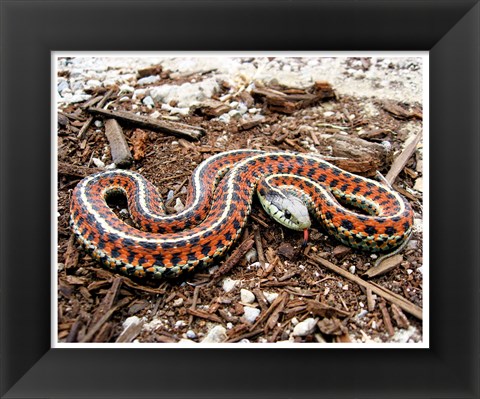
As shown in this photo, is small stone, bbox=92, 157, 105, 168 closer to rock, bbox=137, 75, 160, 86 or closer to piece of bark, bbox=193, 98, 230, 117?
rock, bbox=137, 75, 160, 86

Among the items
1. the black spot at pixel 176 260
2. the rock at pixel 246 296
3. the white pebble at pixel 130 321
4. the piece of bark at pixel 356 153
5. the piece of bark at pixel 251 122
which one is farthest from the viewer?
the piece of bark at pixel 251 122

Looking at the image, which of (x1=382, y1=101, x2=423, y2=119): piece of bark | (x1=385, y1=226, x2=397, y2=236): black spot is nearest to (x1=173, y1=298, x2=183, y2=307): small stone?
(x1=385, y1=226, x2=397, y2=236): black spot

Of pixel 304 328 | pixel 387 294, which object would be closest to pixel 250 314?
pixel 304 328

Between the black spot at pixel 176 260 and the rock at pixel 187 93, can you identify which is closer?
the black spot at pixel 176 260

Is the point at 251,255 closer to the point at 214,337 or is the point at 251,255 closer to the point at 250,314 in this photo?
the point at 250,314

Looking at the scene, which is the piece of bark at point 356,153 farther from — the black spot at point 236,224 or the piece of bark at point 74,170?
the piece of bark at point 74,170
